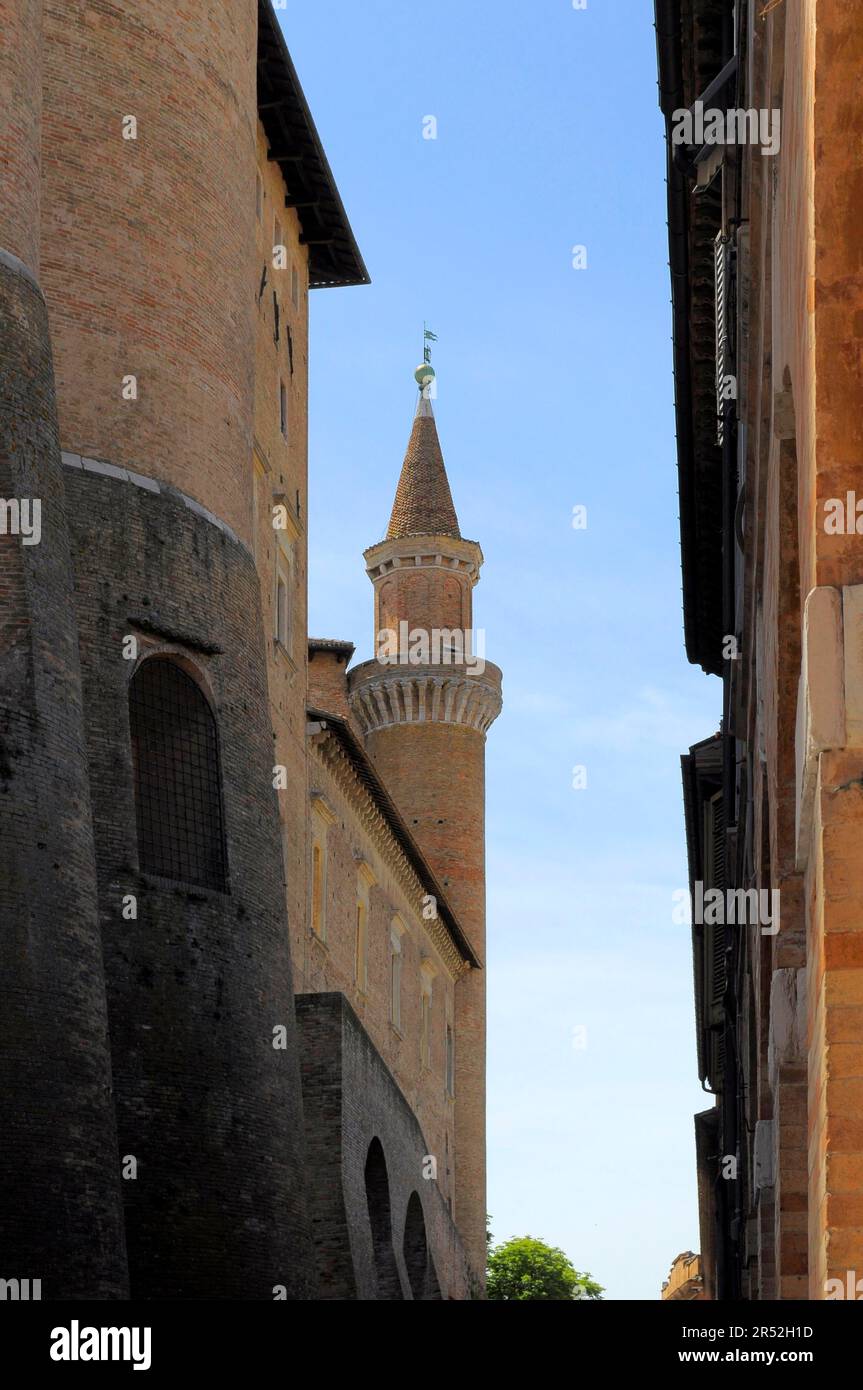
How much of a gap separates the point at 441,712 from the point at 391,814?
1182 centimetres

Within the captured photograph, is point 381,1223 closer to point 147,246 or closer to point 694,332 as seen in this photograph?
point 694,332

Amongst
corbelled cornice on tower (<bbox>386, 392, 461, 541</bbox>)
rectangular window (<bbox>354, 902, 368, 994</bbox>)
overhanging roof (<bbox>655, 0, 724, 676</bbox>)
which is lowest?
rectangular window (<bbox>354, 902, 368, 994</bbox>)

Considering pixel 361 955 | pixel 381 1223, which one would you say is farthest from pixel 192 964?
pixel 361 955

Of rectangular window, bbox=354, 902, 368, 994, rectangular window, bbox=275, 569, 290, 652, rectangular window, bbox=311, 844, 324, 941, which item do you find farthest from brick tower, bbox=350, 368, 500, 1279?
rectangular window, bbox=275, 569, 290, 652

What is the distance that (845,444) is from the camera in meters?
4.80

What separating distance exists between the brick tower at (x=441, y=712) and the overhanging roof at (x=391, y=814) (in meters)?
1.52

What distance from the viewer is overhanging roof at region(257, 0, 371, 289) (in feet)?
66.5

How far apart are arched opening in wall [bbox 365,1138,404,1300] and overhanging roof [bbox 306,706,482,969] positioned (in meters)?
6.20

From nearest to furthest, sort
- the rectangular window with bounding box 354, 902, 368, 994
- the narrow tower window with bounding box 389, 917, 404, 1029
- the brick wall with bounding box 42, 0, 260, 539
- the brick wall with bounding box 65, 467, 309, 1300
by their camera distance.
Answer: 1. the brick wall with bounding box 65, 467, 309, 1300
2. the brick wall with bounding box 42, 0, 260, 539
3. the rectangular window with bounding box 354, 902, 368, 994
4. the narrow tower window with bounding box 389, 917, 404, 1029

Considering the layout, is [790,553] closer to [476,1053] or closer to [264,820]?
[264,820]

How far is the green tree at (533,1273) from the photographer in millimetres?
54625

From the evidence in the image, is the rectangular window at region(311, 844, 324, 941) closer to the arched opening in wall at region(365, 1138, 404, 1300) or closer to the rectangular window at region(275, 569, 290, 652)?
the rectangular window at region(275, 569, 290, 652)

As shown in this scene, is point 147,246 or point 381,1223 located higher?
point 147,246

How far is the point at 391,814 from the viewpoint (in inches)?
1103
